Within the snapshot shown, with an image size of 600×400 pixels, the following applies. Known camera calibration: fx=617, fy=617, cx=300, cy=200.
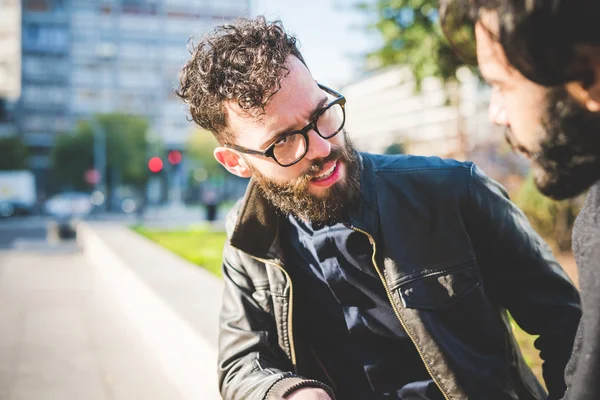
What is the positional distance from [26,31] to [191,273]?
66251 mm

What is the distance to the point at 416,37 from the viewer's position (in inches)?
253

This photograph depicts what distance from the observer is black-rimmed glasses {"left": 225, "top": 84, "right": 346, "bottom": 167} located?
2.03 metres

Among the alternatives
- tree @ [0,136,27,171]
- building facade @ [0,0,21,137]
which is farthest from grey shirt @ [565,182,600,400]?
building facade @ [0,0,21,137]

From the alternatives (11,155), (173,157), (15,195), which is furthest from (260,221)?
(11,155)

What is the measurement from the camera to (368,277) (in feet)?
6.54

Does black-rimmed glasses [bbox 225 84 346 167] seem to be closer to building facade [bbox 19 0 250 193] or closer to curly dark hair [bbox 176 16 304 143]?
curly dark hair [bbox 176 16 304 143]

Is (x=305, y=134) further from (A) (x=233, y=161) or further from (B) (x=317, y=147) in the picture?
(A) (x=233, y=161)

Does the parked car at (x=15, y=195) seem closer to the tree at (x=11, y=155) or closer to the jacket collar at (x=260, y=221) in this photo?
the tree at (x=11, y=155)

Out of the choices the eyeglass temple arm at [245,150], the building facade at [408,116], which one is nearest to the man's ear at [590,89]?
the eyeglass temple arm at [245,150]

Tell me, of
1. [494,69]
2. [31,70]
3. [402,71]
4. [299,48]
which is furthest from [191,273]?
[31,70]

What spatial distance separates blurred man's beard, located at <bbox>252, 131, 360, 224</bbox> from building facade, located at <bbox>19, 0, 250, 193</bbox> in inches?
2404

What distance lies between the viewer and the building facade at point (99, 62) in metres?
63.7

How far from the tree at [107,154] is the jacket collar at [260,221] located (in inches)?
2016

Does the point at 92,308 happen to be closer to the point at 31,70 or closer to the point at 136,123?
the point at 136,123
